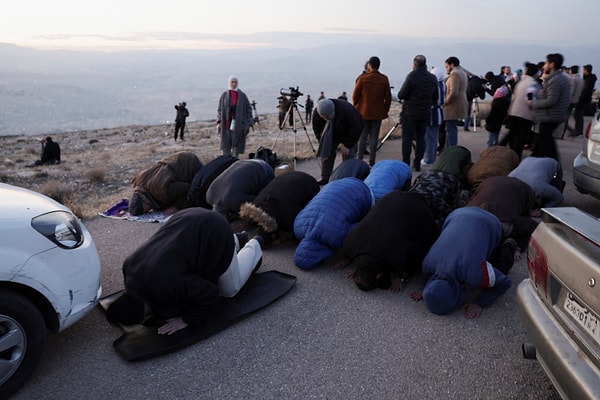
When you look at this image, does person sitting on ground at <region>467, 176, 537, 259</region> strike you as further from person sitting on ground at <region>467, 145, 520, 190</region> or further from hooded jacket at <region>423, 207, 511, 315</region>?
person sitting on ground at <region>467, 145, 520, 190</region>

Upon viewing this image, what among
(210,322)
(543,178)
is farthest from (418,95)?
(210,322)

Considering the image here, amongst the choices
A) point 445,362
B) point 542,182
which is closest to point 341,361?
point 445,362

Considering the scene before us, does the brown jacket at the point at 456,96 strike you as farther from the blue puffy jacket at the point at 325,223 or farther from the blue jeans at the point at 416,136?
the blue puffy jacket at the point at 325,223

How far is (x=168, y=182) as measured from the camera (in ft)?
21.8

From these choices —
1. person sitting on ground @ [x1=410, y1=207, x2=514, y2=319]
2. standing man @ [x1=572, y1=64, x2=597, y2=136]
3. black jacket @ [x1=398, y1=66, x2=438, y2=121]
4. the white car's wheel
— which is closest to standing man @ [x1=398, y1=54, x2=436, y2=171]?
black jacket @ [x1=398, y1=66, x2=438, y2=121]

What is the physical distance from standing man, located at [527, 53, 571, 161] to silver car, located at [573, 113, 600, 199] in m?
1.82

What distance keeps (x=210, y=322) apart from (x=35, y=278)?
4.25ft

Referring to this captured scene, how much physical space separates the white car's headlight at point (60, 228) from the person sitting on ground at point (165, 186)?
125 inches

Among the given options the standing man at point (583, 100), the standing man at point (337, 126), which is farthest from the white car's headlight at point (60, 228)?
the standing man at point (583, 100)

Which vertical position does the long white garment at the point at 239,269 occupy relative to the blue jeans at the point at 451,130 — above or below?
below

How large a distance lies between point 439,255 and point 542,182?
9.85 ft

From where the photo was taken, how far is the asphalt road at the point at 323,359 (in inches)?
118

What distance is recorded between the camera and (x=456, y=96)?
29.8 ft

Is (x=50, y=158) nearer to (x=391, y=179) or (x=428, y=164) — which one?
(x=428, y=164)
